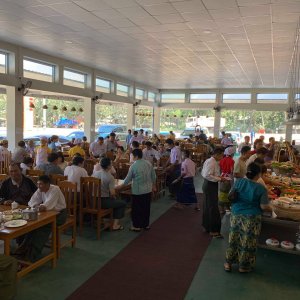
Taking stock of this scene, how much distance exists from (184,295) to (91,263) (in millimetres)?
1299

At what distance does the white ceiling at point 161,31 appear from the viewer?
16.6 feet

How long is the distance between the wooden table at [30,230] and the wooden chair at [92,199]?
1.02 m

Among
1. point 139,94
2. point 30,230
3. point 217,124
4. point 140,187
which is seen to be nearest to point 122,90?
point 139,94

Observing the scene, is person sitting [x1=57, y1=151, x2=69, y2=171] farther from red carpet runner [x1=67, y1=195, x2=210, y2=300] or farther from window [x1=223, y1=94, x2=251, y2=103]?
window [x1=223, y1=94, x2=251, y2=103]

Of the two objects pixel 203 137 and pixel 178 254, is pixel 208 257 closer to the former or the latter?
pixel 178 254

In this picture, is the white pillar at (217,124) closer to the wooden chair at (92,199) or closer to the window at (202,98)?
the window at (202,98)

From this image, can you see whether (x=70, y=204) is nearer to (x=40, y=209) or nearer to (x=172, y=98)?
(x=40, y=209)

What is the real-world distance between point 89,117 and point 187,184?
6.49m

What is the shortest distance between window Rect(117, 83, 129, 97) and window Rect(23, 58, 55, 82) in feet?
14.6

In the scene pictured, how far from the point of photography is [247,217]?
3.73 metres

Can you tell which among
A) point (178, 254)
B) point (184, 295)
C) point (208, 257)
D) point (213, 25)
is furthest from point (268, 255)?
point (213, 25)

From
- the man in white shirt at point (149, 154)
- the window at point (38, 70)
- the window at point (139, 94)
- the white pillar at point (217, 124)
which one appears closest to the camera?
the man in white shirt at point (149, 154)

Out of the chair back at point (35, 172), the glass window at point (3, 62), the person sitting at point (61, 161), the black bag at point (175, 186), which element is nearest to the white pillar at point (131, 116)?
the glass window at point (3, 62)

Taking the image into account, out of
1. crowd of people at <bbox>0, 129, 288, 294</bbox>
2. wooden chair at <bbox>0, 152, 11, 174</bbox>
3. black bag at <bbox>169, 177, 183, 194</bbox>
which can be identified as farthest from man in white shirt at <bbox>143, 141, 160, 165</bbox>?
wooden chair at <bbox>0, 152, 11, 174</bbox>
